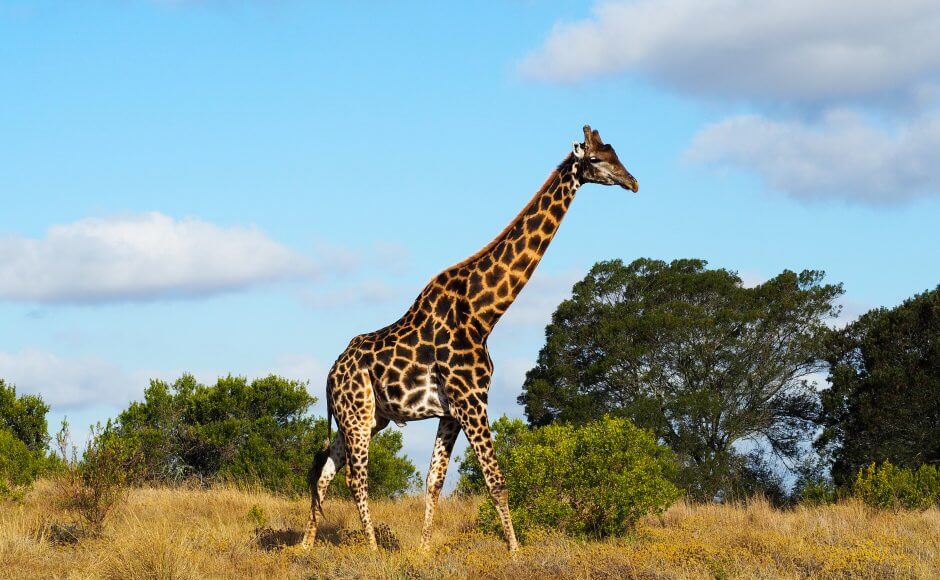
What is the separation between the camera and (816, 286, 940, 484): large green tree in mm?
26531

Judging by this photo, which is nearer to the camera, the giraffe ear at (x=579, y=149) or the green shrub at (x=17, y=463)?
the giraffe ear at (x=579, y=149)

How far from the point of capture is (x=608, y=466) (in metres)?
14.2

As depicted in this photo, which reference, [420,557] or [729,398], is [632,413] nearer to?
[729,398]

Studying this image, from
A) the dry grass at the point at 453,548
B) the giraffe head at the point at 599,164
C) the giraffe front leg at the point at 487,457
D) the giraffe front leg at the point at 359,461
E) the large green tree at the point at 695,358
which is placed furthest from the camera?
the large green tree at the point at 695,358

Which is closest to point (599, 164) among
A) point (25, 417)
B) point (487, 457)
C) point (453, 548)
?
point (487, 457)

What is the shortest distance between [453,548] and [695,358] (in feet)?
73.0

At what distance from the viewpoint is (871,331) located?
28.5m

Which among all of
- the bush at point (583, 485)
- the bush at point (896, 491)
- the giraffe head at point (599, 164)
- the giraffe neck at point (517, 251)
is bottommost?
the bush at point (896, 491)

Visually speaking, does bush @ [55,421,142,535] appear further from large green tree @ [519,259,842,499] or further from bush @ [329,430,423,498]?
large green tree @ [519,259,842,499]

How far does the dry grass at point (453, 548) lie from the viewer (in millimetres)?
10961

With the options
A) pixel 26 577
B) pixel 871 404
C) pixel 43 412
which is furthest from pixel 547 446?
pixel 43 412

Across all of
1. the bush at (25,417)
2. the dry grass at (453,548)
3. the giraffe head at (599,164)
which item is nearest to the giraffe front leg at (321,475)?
the dry grass at (453,548)

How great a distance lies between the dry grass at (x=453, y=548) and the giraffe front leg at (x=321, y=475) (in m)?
0.24

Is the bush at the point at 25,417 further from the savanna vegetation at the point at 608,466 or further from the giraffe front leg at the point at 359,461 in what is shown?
the giraffe front leg at the point at 359,461
